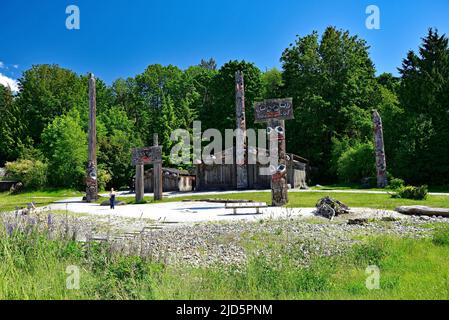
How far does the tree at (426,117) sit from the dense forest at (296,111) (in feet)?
0.29

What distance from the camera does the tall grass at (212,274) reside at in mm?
5621

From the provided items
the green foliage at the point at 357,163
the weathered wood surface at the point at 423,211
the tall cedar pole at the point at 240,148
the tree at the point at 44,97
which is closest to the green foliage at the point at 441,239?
the weathered wood surface at the point at 423,211

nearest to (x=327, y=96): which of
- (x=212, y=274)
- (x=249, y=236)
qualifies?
(x=249, y=236)

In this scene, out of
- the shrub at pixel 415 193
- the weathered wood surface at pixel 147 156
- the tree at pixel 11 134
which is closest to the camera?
the shrub at pixel 415 193

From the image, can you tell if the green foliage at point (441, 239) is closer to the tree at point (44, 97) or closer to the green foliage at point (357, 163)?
the green foliage at point (357, 163)

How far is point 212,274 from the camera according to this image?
6812 millimetres

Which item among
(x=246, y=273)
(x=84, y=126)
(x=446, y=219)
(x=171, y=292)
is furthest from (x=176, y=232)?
(x=84, y=126)

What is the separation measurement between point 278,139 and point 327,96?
102ft

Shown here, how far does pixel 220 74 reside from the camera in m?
54.6

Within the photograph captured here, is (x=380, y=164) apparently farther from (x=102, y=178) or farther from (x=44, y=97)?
(x=44, y=97)

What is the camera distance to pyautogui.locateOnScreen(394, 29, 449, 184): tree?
103ft

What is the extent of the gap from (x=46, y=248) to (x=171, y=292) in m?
3.59

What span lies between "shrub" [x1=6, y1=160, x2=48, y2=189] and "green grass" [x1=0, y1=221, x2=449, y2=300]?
138ft

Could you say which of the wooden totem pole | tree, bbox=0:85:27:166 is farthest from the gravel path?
tree, bbox=0:85:27:166
